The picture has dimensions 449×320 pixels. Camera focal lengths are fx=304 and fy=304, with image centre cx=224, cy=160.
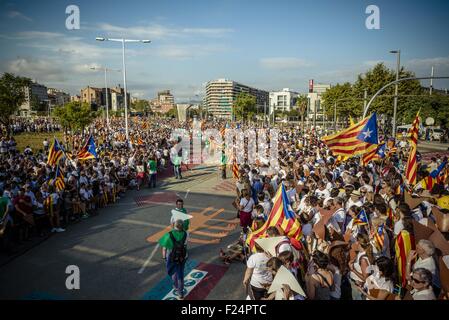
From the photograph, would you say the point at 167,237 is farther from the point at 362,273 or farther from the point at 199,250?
the point at 362,273

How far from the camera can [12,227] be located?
27.3 ft

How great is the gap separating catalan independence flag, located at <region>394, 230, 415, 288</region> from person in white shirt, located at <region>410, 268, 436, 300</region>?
1.24m

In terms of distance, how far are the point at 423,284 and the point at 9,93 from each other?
132 ft

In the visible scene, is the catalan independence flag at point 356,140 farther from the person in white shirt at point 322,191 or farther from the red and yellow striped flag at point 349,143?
the person in white shirt at point 322,191

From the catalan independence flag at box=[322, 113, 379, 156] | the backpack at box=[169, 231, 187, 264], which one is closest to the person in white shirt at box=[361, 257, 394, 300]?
the backpack at box=[169, 231, 187, 264]

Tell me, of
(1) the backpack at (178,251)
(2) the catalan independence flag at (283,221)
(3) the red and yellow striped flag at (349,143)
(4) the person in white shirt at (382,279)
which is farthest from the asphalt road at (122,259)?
(3) the red and yellow striped flag at (349,143)

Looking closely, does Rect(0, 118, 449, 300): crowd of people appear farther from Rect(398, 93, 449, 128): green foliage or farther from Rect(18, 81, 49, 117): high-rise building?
Rect(398, 93, 449, 128): green foliage

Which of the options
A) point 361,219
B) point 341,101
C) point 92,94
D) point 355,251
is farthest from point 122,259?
point 92,94

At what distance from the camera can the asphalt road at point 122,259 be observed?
6.22 m

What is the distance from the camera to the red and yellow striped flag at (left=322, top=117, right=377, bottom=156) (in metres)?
10.2
